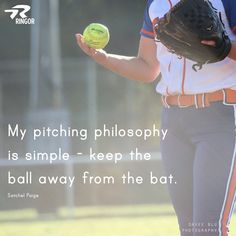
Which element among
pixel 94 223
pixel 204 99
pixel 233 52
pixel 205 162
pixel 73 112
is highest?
pixel 233 52

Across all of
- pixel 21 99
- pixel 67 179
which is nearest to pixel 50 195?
pixel 67 179

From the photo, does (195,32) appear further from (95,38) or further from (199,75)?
(95,38)

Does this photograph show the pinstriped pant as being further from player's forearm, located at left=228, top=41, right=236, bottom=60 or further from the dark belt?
player's forearm, located at left=228, top=41, right=236, bottom=60

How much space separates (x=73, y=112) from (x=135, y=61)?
0.90m

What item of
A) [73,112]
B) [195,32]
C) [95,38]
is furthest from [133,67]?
[73,112]

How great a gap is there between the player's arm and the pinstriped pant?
247 millimetres

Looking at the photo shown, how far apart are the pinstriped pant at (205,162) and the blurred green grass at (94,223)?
1054 mm

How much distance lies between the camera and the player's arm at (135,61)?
2.12m

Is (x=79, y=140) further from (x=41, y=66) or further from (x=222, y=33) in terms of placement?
(x=222, y=33)

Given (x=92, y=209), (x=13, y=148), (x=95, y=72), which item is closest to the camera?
(x=13, y=148)

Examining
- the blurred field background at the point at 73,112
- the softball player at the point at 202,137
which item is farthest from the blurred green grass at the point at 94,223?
the softball player at the point at 202,137

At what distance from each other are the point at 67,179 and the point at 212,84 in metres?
1.07

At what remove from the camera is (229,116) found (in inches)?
73.2

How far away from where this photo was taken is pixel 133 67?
84.8 inches
